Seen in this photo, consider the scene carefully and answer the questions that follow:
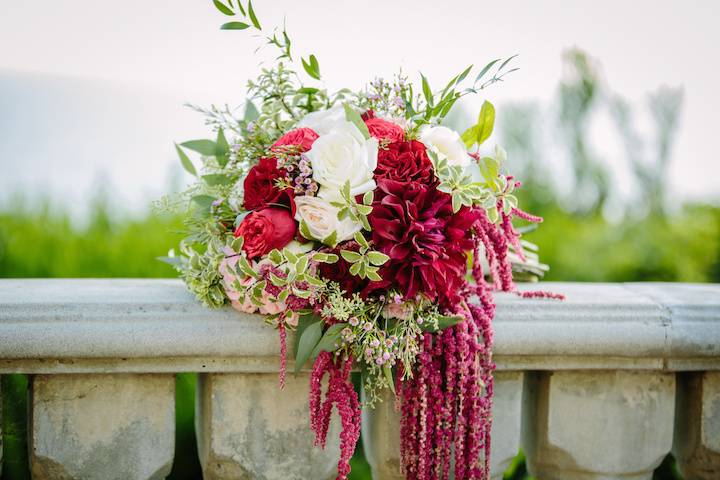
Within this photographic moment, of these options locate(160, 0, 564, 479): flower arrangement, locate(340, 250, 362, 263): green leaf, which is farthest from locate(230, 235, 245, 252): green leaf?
locate(340, 250, 362, 263): green leaf

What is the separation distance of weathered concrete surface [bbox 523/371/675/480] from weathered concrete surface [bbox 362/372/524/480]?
0.26 feet

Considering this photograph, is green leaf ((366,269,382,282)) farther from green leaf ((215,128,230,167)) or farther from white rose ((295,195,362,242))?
green leaf ((215,128,230,167))

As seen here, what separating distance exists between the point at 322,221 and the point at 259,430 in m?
0.47

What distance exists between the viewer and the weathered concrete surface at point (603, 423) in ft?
4.55

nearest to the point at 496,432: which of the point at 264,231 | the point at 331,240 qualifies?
the point at 331,240

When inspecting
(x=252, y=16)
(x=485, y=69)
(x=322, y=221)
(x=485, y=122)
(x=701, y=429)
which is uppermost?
(x=252, y=16)

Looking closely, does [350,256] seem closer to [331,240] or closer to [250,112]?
[331,240]

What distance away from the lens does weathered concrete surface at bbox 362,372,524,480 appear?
135 centimetres

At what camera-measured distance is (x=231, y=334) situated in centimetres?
124

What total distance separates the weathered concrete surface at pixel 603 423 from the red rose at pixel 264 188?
2.39ft

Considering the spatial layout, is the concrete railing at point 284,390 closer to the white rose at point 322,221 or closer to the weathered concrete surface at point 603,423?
the weathered concrete surface at point 603,423

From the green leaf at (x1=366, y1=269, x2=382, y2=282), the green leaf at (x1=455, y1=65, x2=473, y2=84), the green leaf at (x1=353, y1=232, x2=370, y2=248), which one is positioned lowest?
the green leaf at (x1=366, y1=269, x2=382, y2=282)

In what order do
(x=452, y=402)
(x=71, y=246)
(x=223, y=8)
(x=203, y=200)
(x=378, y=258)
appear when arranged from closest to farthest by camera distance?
(x=378, y=258), (x=452, y=402), (x=223, y=8), (x=203, y=200), (x=71, y=246)

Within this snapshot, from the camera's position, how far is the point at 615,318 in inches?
53.0
